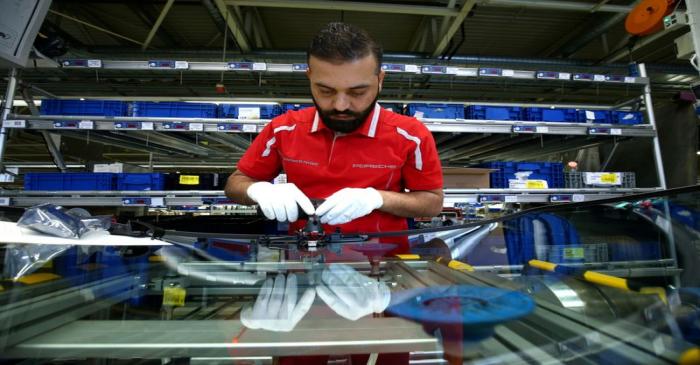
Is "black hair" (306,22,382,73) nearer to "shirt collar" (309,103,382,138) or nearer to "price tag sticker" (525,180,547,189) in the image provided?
"shirt collar" (309,103,382,138)

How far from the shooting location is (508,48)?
18.6 feet

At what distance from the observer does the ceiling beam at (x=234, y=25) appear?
3.88 metres

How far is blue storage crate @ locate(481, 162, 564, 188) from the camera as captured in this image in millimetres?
3584

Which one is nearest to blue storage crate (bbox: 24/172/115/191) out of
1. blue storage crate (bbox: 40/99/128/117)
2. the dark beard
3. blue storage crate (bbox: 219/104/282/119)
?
blue storage crate (bbox: 40/99/128/117)

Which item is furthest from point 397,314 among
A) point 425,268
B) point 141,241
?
point 141,241

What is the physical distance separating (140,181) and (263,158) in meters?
2.24

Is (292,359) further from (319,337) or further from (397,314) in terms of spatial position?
(397,314)

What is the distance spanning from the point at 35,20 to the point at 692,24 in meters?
5.43

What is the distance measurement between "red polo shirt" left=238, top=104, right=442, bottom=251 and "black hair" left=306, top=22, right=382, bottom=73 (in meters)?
0.29

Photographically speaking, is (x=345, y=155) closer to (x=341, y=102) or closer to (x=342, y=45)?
(x=341, y=102)

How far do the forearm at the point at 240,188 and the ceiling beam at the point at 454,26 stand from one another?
336 cm

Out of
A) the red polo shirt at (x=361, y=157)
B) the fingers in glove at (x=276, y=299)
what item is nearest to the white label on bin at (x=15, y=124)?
the red polo shirt at (x=361, y=157)

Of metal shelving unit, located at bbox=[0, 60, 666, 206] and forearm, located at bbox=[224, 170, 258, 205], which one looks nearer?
forearm, located at bbox=[224, 170, 258, 205]

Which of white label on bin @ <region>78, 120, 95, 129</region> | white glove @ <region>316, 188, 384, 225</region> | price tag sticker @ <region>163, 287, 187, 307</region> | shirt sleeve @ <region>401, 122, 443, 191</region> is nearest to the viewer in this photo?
price tag sticker @ <region>163, 287, 187, 307</region>
